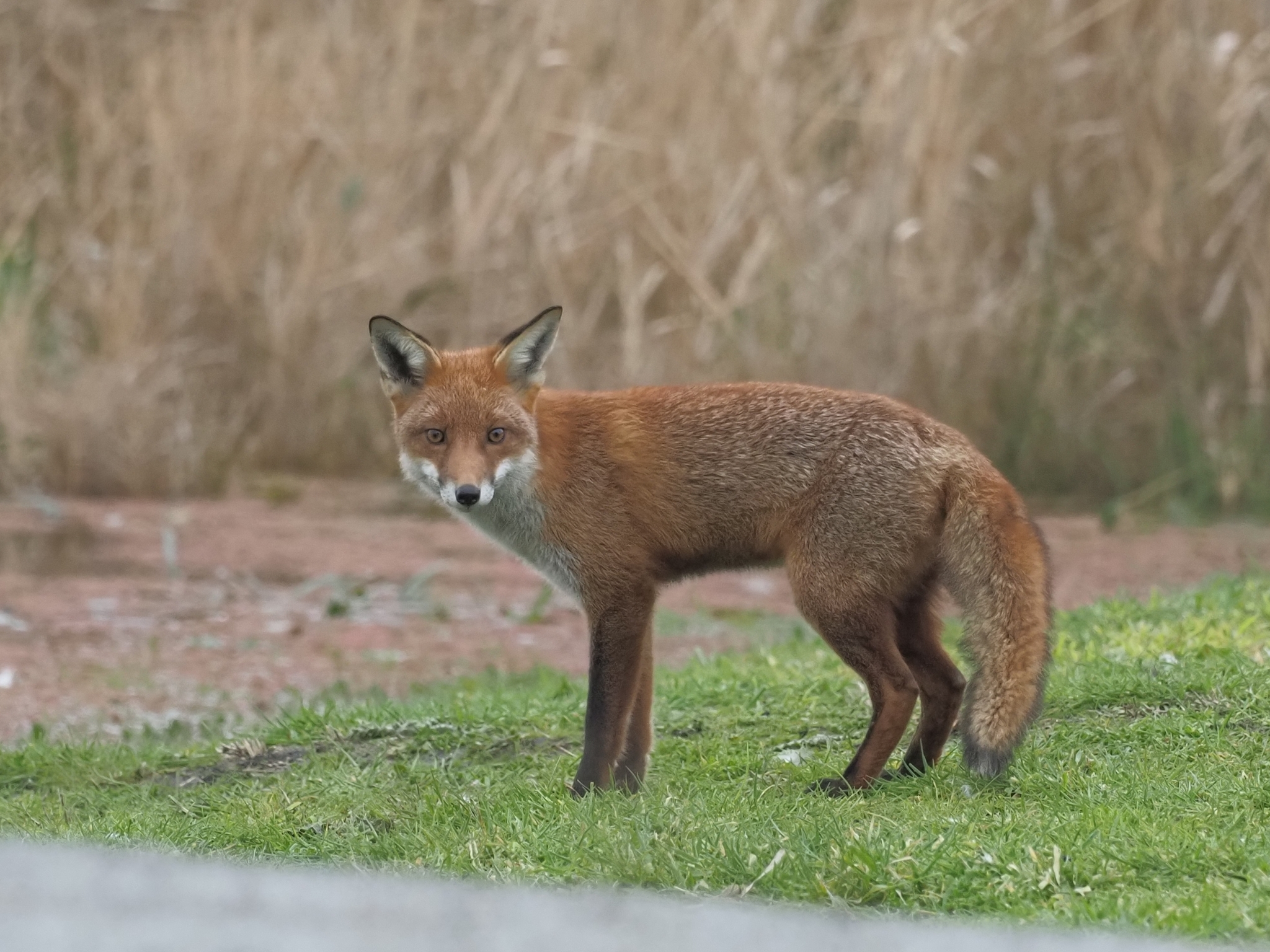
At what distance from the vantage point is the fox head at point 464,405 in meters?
5.57

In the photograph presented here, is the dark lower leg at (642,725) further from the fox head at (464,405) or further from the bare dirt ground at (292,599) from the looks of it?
the bare dirt ground at (292,599)

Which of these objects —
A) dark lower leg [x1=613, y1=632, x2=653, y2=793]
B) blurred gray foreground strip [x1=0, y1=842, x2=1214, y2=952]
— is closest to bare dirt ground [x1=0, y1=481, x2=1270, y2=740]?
dark lower leg [x1=613, y1=632, x2=653, y2=793]

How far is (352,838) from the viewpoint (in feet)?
16.0

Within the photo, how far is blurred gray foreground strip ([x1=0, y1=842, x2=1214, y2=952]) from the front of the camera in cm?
284

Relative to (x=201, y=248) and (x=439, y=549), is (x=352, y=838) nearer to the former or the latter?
(x=439, y=549)

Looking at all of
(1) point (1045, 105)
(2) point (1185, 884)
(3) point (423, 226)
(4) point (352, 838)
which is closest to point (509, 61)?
(3) point (423, 226)

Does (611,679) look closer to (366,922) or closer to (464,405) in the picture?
(464,405)

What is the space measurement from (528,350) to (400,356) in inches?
16.8

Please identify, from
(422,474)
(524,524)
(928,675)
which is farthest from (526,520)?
(928,675)

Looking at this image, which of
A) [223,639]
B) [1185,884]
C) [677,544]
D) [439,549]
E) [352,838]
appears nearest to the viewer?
[1185,884]

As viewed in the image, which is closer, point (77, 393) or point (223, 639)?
point (223, 639)

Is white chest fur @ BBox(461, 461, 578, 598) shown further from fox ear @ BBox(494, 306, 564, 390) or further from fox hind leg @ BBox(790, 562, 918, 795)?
fox hind leg @ BBox(790, 562, 918, 795)

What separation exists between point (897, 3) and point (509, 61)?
2.67m

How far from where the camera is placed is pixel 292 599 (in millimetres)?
9445
